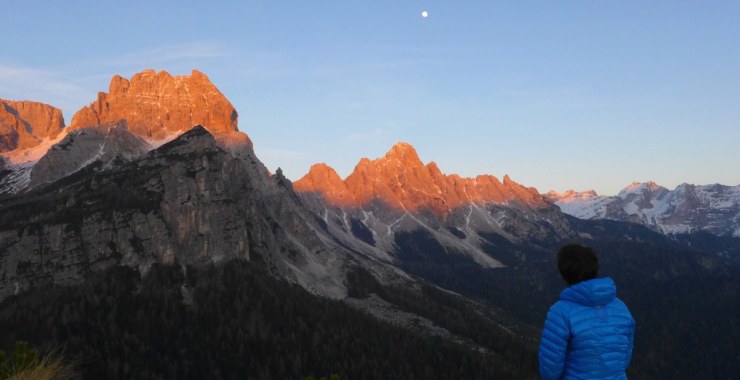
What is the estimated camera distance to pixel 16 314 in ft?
622

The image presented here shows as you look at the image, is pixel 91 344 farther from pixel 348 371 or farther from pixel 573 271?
pixel 573 271

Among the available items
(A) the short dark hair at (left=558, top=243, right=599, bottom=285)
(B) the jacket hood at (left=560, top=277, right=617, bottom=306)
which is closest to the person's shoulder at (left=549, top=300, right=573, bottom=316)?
(B) the jacket hood at (left=560, top=277, right=617, bottom=306)

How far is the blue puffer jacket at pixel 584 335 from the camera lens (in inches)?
440

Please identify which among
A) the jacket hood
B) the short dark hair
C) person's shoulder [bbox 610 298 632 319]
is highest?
the short dark hair

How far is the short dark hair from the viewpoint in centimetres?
1184

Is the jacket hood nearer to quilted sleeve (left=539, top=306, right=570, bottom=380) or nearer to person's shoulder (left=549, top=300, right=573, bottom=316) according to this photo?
Answer: person's shoulder (left=549, top=300, right=573, bottom=316)

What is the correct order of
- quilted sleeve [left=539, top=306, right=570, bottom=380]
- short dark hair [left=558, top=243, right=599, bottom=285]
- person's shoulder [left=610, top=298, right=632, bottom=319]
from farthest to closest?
short dark hair [left=558, top=243, right=599, bottom=285], person's shoulder [left=610, top=298, right=632, bottom=319], quilted sleeve [left=539, top=306, right=570, bottom=380]

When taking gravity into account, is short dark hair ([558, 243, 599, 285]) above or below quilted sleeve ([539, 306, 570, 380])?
above

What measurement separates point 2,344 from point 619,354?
200m

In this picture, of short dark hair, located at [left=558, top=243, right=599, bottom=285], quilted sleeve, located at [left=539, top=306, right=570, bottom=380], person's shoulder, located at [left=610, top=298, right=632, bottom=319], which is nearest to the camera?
quilted sleeve, located at [left=539, top=306, right=570, bottom=380]

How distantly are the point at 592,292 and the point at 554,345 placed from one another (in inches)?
47.5

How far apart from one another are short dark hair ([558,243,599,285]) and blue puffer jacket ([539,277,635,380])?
438mm

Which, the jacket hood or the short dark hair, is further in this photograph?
the short dark hair

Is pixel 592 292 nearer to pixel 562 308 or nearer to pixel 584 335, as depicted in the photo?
pixel 562 308
